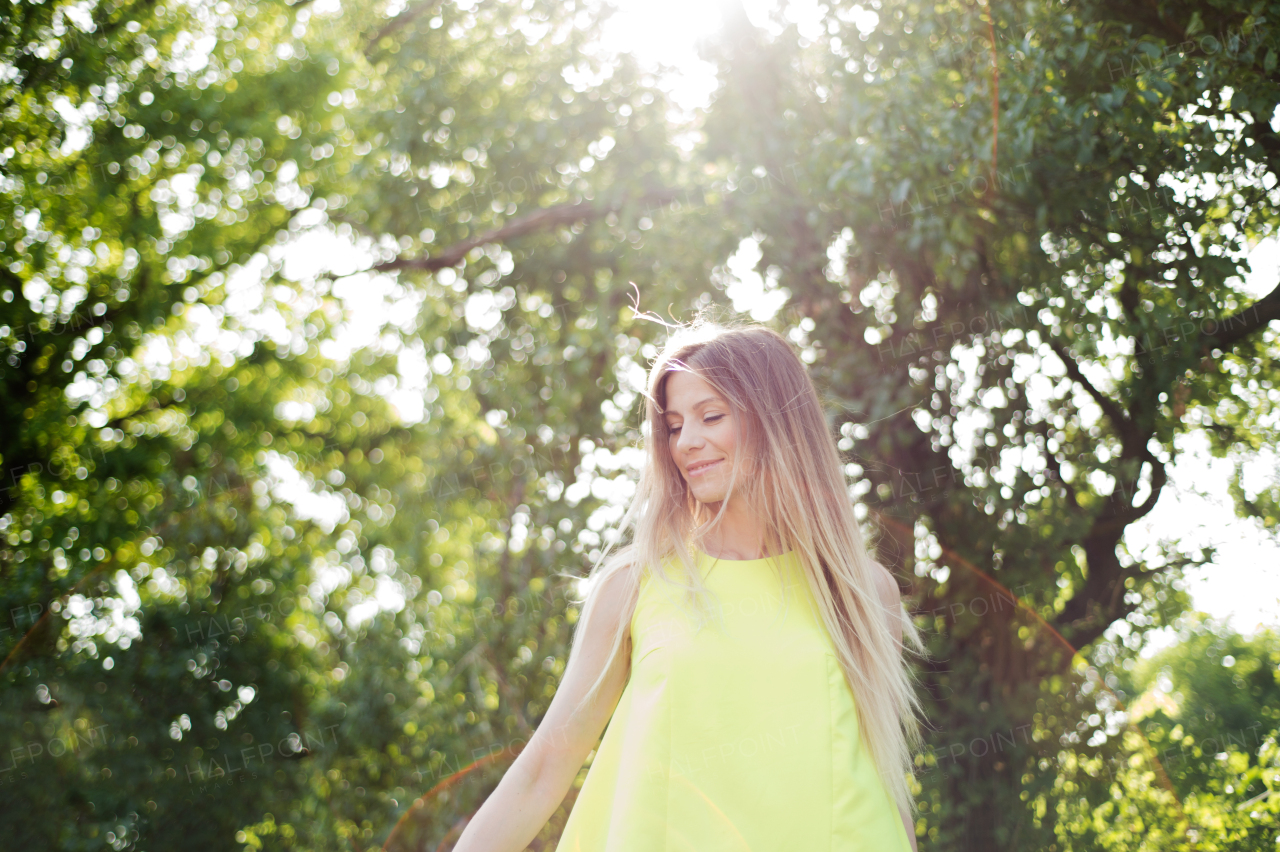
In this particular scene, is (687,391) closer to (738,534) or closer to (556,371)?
(738,534)

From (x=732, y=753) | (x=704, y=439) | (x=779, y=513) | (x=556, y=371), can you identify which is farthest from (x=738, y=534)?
(x=556, y=371)

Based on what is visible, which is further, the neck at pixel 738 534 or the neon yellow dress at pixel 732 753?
the neck at pixel 738 534

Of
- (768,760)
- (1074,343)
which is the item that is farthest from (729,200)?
(768,760)

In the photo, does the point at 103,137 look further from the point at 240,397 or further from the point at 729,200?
the point at 729,200

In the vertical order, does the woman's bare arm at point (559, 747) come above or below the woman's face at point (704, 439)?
below

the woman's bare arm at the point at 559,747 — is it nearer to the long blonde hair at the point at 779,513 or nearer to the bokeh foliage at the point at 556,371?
the long blonde hair at the point at 779,513

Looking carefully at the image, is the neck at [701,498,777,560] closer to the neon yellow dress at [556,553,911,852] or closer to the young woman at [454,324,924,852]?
the young woman at [454,324,924,852]

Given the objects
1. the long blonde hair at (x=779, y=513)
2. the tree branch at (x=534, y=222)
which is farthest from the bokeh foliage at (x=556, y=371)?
the long blonde hair at (x=779, y=513)

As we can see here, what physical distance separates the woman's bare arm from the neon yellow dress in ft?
0.13

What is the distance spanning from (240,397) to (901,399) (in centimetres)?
792

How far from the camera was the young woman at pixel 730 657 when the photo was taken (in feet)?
5.39

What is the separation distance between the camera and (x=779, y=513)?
6.31 ft

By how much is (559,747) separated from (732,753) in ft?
1.09

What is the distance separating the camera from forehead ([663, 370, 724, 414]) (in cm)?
191
